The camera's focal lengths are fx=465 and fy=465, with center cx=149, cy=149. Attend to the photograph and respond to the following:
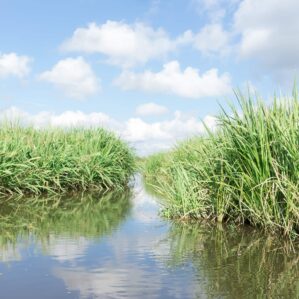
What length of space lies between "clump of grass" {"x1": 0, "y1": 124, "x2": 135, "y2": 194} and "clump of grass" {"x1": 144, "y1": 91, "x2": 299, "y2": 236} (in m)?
4.26

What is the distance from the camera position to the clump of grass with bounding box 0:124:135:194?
31.7 feet

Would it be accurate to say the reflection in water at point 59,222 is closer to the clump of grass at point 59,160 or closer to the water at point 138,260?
the water at point 138,260

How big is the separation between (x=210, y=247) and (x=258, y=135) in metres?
1.55

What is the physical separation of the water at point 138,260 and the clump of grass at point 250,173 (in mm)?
294

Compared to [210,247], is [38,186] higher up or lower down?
higher up

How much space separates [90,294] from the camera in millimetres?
3150

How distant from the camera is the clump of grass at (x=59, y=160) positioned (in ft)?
31.7

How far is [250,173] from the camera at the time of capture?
5.48 meters

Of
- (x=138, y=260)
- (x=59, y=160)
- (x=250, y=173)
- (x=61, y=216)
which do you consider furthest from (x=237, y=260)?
(x=59, y=160)

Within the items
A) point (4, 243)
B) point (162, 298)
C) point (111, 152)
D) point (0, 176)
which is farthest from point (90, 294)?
point (111, 152)

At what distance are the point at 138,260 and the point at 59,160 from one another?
6.87 metres

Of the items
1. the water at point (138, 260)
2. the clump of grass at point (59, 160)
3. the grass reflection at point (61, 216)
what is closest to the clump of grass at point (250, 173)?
the water at point (138, 260)

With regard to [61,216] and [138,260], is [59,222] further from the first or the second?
[138,260]

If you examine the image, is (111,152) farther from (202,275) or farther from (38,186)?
(202,275)
